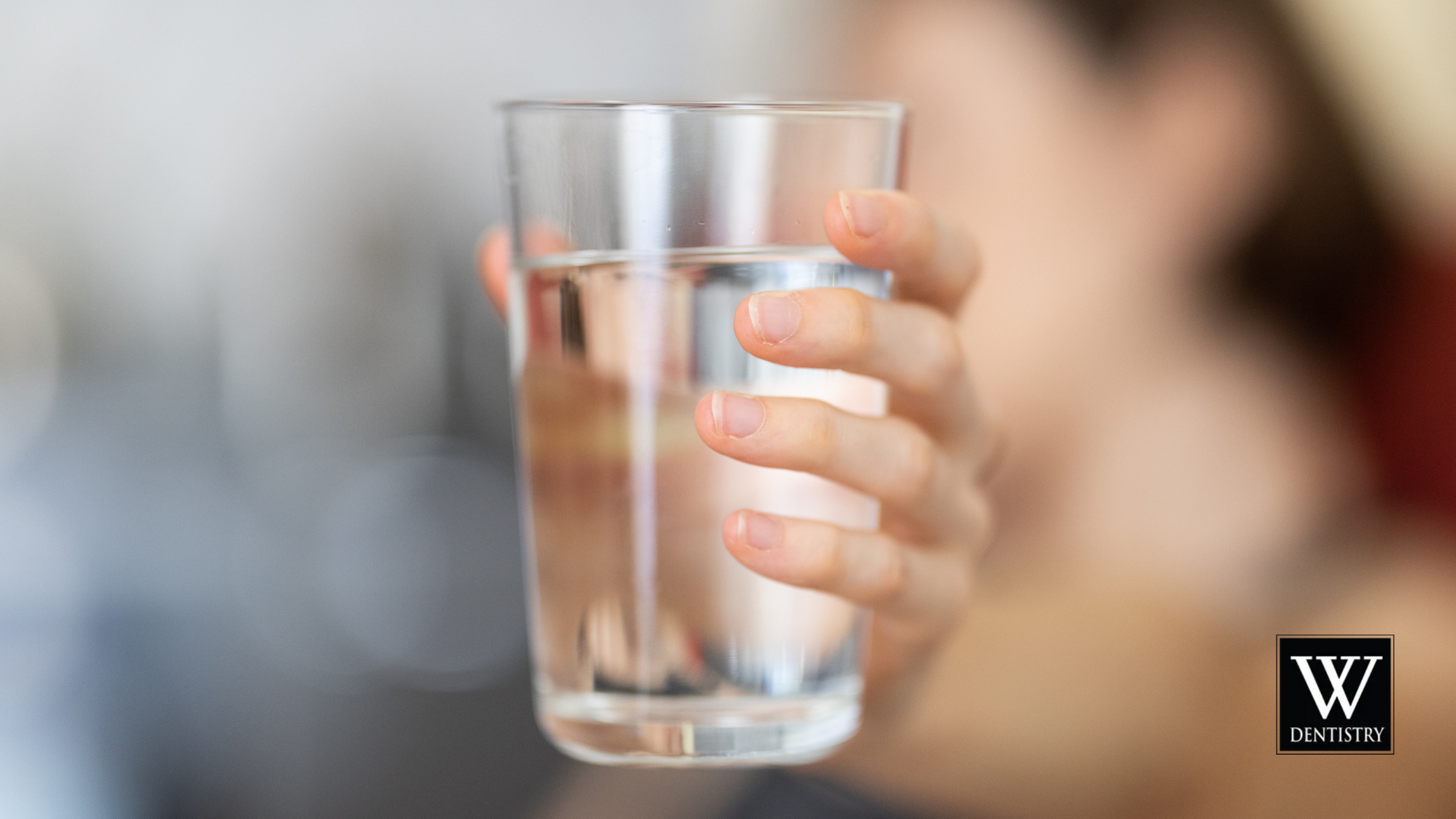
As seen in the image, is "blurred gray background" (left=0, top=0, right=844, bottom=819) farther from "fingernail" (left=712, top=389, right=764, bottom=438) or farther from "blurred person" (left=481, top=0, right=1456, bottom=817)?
"fingernail" (left=712, top=389, right=764, bottom=438)

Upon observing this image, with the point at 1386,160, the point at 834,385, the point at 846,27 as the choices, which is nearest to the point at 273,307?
the point at 846,27

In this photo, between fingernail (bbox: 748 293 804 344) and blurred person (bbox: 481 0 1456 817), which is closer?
fingernail (bbox: 748 293 804 344)

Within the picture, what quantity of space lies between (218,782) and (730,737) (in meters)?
1.27

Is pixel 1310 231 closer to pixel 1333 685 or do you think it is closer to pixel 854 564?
pixel 1333 685

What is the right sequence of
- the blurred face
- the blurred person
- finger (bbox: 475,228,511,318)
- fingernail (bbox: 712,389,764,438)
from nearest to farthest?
fingernail (bbox: 712,389,764,438)
finger (bbox: 475,228,511,318)
the blurred person
the blurred face

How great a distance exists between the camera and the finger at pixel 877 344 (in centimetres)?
40

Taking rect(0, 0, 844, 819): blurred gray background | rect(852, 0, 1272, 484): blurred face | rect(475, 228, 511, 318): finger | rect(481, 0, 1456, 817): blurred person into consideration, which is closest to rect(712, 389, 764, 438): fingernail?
rect(475, 228, 511, 318): finger

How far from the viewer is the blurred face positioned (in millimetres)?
1245

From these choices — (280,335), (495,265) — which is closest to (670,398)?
(495,265)

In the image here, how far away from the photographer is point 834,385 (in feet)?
1.47

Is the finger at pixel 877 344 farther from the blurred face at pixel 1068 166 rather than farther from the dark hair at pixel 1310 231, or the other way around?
the dark hair at pixel 1310 231

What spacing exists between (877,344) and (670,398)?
0.08m

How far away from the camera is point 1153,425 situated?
4.49ft

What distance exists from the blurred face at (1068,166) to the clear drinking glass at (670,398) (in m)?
0.82
